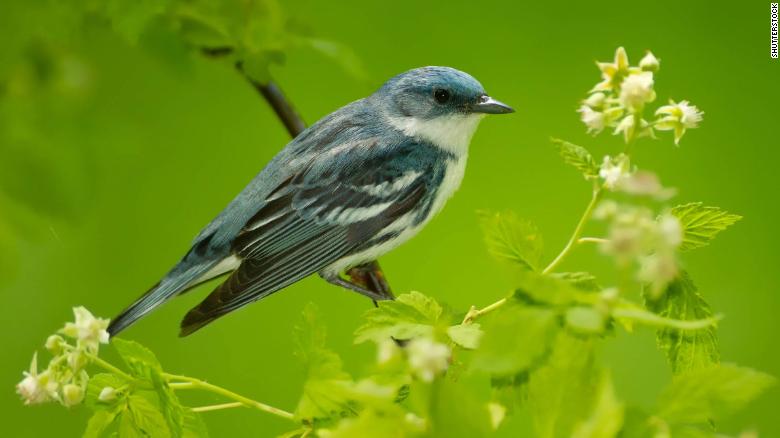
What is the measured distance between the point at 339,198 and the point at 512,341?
133 centimetres

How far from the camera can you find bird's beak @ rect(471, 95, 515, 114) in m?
1.88

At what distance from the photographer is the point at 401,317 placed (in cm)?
101

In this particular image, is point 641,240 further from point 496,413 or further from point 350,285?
point 350,285

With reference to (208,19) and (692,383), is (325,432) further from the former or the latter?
(208,19)

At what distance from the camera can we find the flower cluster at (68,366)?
37.4 inches

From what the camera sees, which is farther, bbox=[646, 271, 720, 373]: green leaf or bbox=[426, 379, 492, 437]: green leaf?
bbox=[646, 271, 720, 373]: green leaf

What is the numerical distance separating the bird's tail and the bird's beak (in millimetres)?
673

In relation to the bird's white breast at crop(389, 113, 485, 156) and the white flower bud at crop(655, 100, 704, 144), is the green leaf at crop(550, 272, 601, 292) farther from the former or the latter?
the bird's white breast at crop(389, 113, 485, 156)

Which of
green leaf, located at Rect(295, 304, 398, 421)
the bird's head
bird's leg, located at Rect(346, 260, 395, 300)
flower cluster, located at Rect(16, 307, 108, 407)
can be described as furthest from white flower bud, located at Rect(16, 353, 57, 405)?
the bird's head

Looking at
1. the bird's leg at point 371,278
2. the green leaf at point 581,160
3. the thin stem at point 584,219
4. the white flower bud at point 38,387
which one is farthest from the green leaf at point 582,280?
the bird's leg at point 371,278

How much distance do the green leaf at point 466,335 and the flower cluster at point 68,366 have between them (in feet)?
1.23

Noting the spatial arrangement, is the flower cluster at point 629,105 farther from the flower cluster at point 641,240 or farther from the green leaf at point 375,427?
the green leaf at point 375,427

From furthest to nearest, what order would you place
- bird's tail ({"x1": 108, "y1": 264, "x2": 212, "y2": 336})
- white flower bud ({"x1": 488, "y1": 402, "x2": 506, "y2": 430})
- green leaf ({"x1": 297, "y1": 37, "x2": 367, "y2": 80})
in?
bird's tail ({"x1": 108, "y1": 264, "x2": 212, "y2": 336})
green leaf ({"x1": 297, "y1": 37, "x2": 367, "y2": 80})
white flower bud ({"x1": 488, "y1": 402, "x2": 506, "y2": 430})

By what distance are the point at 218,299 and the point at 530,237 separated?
101 centimetres
